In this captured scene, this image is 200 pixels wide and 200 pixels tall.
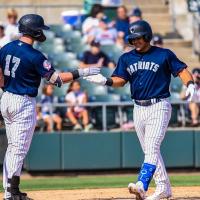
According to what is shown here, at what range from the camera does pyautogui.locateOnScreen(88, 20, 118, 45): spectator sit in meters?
17.4

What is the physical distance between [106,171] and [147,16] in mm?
6069

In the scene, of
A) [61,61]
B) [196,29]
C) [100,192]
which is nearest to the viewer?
[100,192]

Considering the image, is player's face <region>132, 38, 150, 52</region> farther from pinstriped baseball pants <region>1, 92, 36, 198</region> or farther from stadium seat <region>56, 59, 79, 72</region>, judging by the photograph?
stadium seat <region>56, 59, 79, 72</region>

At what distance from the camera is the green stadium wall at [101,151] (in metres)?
14.9

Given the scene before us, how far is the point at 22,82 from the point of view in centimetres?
904

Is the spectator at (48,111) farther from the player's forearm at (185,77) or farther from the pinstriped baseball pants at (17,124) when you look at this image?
the player's forearm at (185,77)

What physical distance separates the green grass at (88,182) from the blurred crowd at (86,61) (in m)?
1.06

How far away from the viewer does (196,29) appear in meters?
18.7

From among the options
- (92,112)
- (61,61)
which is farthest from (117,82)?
(61,61)

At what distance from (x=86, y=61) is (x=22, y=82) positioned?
7.23 metres

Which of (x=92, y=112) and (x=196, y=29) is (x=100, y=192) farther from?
(x=196, y=29)

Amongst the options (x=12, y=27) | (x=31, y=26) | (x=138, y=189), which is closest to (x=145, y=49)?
(x=31, y=26)

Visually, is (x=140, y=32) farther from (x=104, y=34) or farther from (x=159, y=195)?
(x=104, y=34)

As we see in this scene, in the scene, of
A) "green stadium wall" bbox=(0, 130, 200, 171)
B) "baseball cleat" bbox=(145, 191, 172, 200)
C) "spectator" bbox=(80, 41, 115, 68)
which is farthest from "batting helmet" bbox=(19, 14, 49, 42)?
"spectator" bbox=(80, 41, 115, 68)
